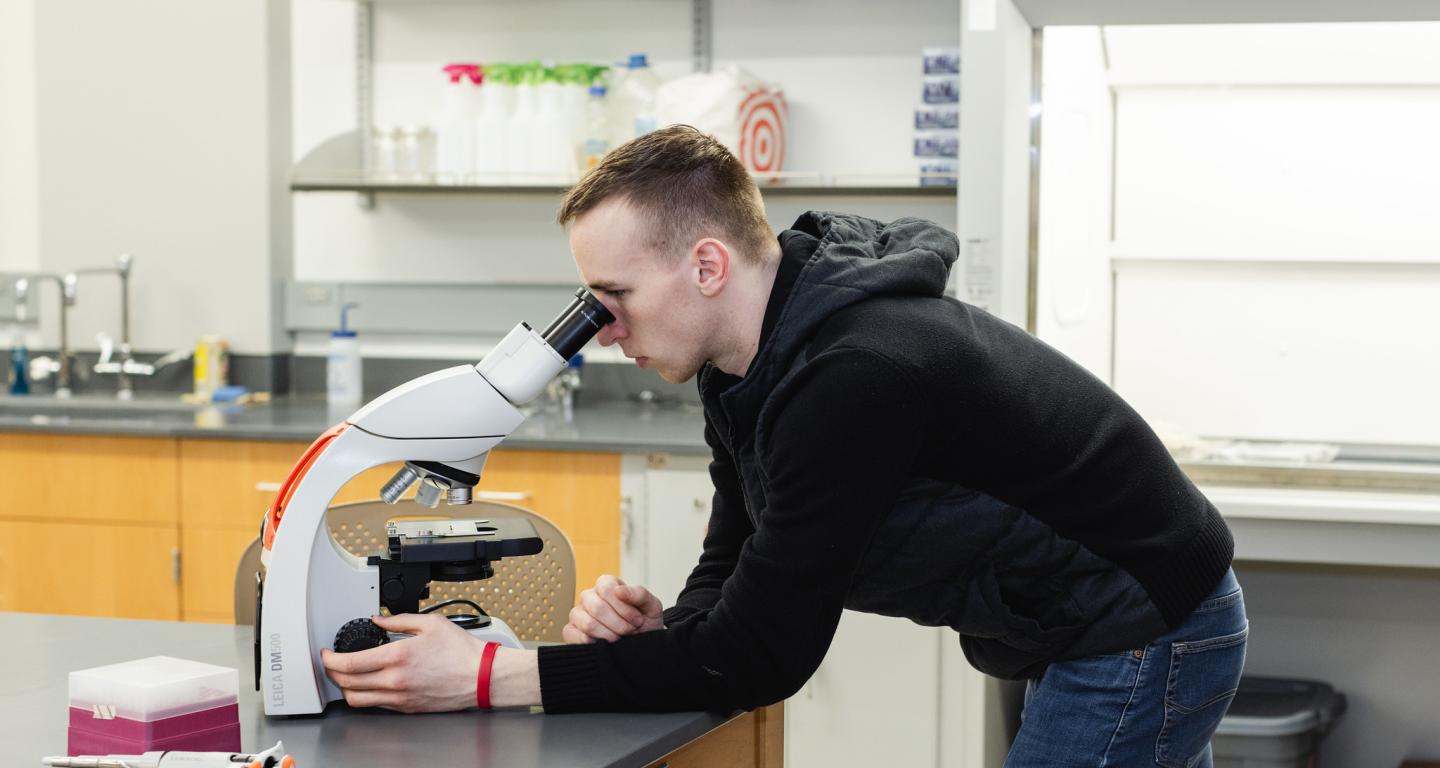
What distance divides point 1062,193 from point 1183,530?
1.51 metres

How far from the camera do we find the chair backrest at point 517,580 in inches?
71.6

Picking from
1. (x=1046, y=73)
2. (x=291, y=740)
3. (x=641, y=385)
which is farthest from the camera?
(x=641, y=385)

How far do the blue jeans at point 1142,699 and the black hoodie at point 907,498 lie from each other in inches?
1.2

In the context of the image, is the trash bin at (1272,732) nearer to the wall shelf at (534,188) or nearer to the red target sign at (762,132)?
the wall shelf at (534,188)

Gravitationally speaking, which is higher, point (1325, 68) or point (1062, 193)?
point (1325, 68)

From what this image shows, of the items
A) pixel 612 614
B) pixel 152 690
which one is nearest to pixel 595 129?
pixel 612 614

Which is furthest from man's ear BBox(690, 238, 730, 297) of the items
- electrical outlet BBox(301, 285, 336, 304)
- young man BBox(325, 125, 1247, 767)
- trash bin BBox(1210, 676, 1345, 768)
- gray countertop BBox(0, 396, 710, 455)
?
electrical outlet BBox(301, 285, 336, 304)

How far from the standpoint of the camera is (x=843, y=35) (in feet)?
11.0

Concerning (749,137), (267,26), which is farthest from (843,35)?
(267,26)

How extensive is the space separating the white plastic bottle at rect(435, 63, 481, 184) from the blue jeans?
2.17m

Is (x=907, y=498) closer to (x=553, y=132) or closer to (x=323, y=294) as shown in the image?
(x=553, y=132)

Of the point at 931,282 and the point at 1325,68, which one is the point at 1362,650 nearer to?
the point at 1325,68

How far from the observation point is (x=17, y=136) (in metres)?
3.70

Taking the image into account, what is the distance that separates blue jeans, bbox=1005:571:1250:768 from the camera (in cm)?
142
